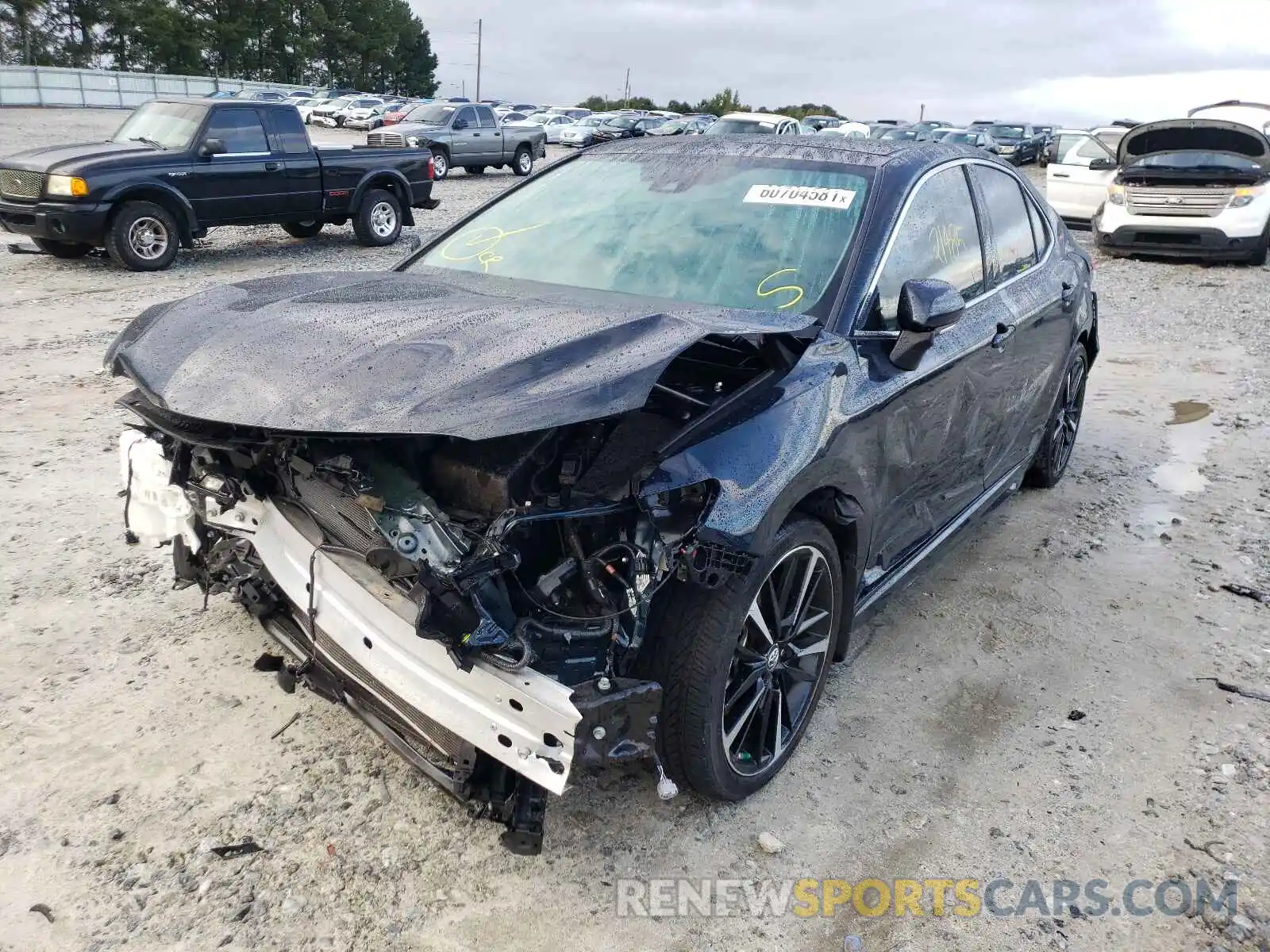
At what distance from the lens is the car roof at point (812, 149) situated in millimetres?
3586

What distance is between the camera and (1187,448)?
6.27 metres

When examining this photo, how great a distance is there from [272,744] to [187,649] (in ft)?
2.37

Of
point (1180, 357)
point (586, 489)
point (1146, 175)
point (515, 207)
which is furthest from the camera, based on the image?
point (1146, 175)

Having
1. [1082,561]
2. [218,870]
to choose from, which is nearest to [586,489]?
[218,870]

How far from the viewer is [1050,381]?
4.80 meters

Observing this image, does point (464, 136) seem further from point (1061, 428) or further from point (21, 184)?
point (1061, 428)

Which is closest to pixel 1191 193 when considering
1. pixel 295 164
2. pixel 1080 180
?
pixel 1080 180

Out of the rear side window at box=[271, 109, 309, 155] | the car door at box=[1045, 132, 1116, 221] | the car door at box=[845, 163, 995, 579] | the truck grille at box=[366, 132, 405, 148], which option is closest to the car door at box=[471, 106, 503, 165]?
the truck grille at box=[366, 132, 405, 148]

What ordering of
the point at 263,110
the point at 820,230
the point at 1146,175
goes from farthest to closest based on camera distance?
the point at 1146,175 → the point at 263,110 → the point at 820,230

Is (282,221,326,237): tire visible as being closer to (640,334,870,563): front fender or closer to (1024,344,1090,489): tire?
(1024,344,1090,489): tire

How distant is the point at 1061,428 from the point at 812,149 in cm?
263

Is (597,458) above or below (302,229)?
above

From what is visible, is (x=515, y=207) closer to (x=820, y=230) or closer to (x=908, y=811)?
(x=820, y=230)

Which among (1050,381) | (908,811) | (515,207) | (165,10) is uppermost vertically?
(165,10)
